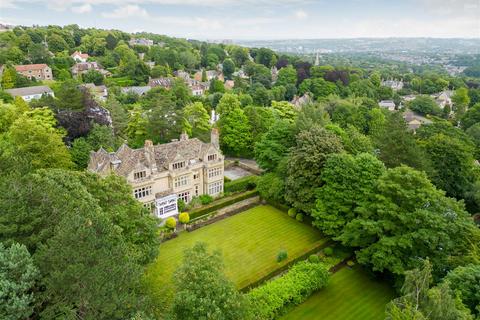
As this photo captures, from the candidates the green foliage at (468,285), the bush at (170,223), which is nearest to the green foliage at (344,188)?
the green foliage at (468,285)

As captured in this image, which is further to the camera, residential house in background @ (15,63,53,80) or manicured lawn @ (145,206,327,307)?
residential house in background @ (15,63,53,80)

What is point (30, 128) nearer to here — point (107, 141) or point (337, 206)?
point (107, 141)

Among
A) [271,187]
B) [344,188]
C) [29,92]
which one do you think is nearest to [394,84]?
[271,187]

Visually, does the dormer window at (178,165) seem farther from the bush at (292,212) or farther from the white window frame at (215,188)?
the bush at (292,212)

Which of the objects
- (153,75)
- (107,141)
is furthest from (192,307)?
(153,75)

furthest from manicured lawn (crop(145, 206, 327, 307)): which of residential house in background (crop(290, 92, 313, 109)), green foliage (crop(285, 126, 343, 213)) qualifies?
residential house in background (crop(290, 92, 313, 109))

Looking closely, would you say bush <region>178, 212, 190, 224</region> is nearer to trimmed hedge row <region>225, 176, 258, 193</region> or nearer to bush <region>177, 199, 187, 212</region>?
bush <region>177, 199, 187, 212</region>

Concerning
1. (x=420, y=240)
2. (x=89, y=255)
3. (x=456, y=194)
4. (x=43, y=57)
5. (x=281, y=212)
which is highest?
(x=43, y=57)

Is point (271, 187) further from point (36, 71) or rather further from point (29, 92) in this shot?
point (36, 71)
